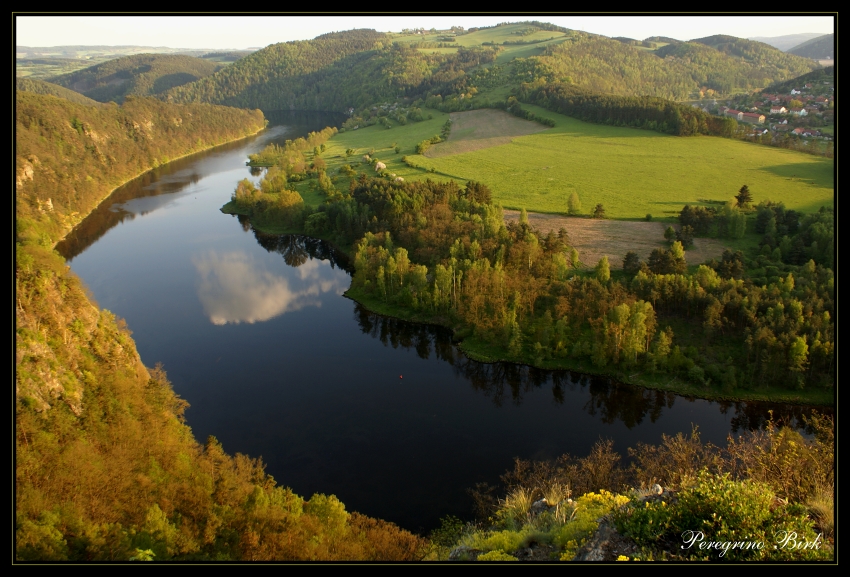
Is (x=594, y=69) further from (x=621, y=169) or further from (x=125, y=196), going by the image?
(x=125, y=196)

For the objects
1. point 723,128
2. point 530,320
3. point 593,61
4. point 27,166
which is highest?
point 593,61

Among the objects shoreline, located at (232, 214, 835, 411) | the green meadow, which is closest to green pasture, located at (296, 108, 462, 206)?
the green meadow

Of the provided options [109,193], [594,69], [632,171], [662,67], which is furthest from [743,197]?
[662,67]

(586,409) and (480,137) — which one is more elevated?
(480,137)

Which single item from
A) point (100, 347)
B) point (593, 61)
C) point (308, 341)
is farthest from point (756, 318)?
point (593, 61)

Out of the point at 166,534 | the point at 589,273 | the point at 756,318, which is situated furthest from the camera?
the point at 589,273

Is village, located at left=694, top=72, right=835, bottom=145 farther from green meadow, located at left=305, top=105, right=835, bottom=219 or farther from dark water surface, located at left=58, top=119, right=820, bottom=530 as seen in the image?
dark water surface, located at left=58, top=119, right=820, bottom=530
